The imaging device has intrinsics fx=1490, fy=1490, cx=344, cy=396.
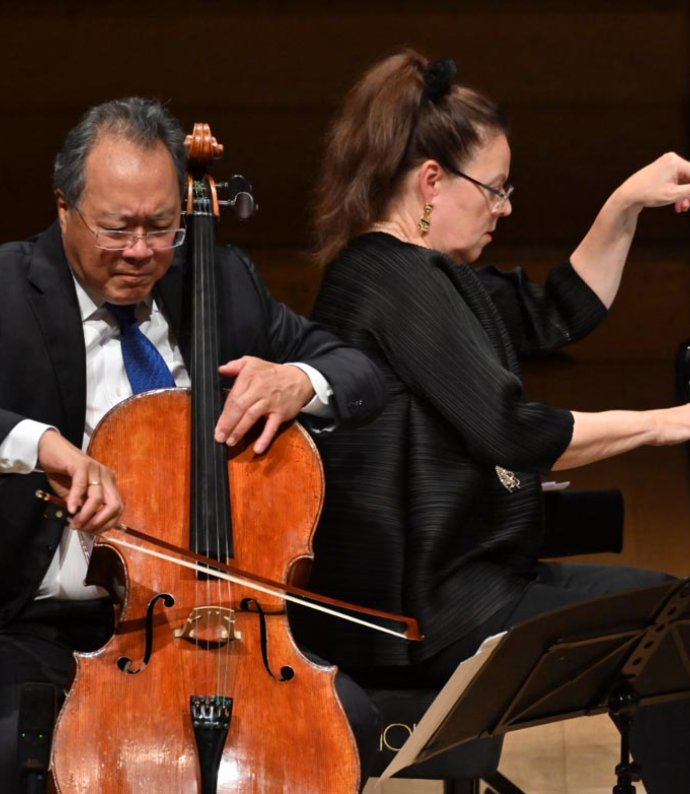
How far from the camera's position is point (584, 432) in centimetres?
236

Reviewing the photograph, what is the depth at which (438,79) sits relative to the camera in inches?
95.9

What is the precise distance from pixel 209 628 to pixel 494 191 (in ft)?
3.13

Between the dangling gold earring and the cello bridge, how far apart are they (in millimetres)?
833

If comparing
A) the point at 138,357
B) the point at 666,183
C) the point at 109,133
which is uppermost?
the point at 666,183

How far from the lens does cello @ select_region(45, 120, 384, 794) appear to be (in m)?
1.84

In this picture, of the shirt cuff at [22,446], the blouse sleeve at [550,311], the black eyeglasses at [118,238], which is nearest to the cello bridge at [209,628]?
the shirt cuff at [22,446]

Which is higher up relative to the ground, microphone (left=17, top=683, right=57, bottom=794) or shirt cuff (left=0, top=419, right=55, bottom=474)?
shirt cuff (left=0, top=419, right=55, bottom=474)

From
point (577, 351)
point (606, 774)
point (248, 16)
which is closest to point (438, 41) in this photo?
point (248, 16)

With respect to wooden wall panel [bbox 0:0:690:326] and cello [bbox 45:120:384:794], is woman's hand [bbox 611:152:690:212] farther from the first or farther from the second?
wooden wall panel [bbox 0:0:690:326]

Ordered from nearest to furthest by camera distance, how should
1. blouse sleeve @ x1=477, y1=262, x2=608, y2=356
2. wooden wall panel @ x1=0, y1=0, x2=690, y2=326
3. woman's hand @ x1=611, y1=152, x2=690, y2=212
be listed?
woman's hand @ x1=611, y1=152, x2=690, y2=212 < blouse sleeve @ x1=477, y1=262, x2=608, y2=356 < wooden wall panel @ x1=0, y1=0, x2=690, y2=326

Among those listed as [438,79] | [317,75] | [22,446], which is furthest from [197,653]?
[317,75]

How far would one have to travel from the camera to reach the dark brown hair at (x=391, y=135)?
2453 millimetres

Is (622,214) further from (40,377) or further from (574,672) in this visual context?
(40,377)

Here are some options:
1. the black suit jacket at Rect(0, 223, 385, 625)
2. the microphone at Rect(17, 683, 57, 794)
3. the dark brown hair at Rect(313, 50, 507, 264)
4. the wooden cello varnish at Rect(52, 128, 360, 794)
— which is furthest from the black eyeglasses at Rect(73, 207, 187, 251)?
the microphone at Rect(17, 683, 57, 794)
